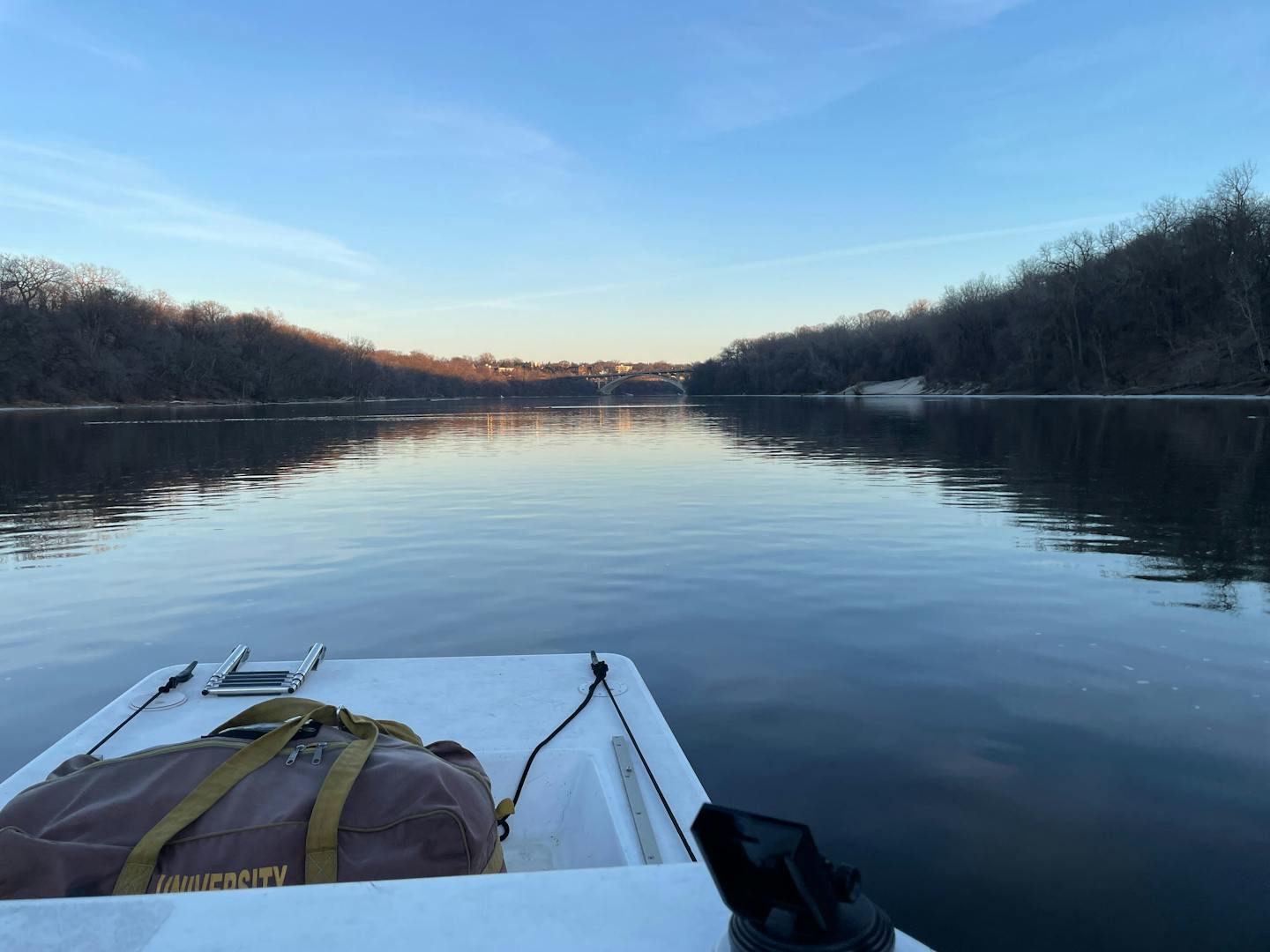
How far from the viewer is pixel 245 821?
2260 mm

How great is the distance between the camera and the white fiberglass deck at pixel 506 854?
4.87 ft

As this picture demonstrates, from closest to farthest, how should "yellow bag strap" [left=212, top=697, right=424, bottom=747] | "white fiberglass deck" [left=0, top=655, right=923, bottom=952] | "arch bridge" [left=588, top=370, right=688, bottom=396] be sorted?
"white fiberglass deck" [left=0, top=655, right=923, bottom=952] → "yellow bag strap" [left=212, top=697, right=424, bottom=747] → "arch bridge" [left=588, top=370, right=688, bottom=396]

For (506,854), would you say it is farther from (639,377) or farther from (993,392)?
(639,377)

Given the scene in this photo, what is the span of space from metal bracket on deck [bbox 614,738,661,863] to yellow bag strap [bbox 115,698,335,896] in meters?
0.94

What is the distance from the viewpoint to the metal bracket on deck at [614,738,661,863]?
2.43 meters

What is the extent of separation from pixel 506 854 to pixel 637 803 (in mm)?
630

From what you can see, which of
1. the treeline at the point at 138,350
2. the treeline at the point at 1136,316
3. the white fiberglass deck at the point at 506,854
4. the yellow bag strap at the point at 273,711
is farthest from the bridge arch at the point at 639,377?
the yellow bag strap at the point at 273,711

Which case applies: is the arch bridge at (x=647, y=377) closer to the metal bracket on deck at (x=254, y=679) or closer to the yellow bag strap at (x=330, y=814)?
the metal bracket on deck at (x=254, y=679)

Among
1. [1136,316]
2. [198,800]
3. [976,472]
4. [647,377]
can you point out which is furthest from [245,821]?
[647,377]

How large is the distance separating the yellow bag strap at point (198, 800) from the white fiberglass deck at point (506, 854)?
1.94 ft

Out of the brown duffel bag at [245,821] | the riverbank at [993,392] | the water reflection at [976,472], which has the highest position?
the riverbank at [993,392]

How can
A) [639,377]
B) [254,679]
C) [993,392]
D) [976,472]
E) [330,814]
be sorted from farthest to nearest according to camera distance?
[639,377] < [993,392] < [976,472] < [254,679] < [330,814]

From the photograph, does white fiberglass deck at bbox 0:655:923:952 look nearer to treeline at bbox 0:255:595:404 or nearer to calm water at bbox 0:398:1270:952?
calm water at bbox 0:398:1270:952

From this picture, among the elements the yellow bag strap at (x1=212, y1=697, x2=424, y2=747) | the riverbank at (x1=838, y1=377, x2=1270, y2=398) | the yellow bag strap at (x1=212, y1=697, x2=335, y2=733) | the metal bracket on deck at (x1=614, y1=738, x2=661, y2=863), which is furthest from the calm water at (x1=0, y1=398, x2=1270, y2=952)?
the riverbank at (x1=838, y1=377, x2=1270, y2=398)
